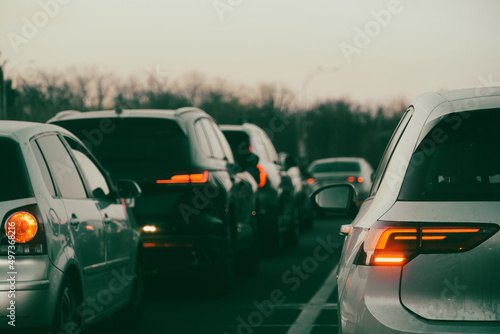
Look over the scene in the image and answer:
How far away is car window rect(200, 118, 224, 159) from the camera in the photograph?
10328 mm

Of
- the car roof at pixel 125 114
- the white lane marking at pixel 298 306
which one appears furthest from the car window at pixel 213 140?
the white lane marking at pixel 298 306

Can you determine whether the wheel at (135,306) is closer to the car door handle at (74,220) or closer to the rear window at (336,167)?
the car door handle at (74,220)

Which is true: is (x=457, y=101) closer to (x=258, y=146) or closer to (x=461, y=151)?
(x=461, y=151)

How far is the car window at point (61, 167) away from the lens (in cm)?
612

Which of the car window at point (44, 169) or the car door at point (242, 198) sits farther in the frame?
the car door at point (242, 198)

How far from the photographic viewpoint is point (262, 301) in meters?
9.60

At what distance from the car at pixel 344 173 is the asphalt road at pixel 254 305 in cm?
1241

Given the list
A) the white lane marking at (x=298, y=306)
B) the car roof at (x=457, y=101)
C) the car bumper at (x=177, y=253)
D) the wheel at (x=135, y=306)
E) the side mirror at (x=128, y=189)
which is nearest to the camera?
the car roof at (x=457, y=101)

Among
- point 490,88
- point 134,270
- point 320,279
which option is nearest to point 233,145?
point 320,279

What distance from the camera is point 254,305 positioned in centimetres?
929

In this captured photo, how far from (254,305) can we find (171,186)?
1.40 meters

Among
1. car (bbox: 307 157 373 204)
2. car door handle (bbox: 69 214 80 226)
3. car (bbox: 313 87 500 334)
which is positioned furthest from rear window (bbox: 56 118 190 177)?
car (bbox: 307 157 373 204)

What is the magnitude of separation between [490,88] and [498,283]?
3.89 feet

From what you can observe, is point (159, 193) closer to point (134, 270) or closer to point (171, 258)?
point (171, 258)
